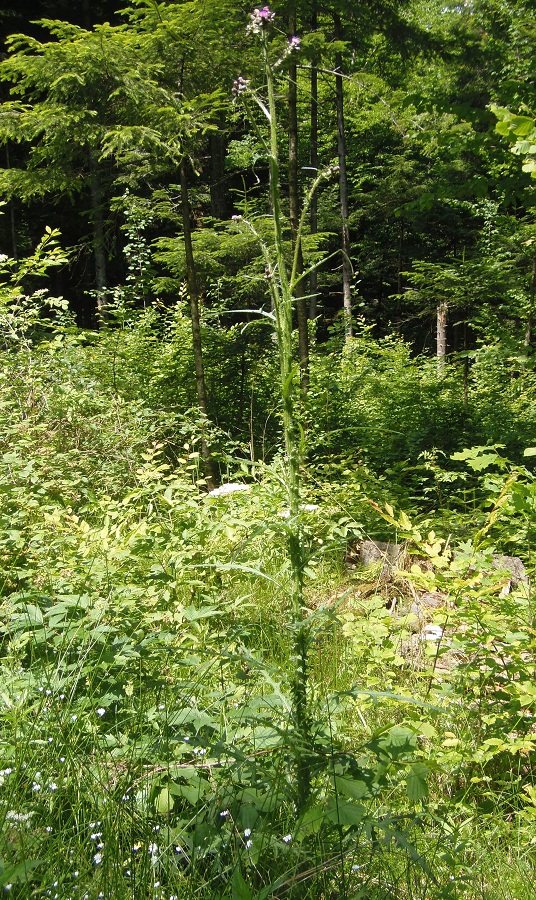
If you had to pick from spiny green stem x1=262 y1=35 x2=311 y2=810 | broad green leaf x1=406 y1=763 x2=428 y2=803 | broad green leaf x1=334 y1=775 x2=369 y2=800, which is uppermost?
spiny green stem x1=262 y1=35 x2=311 y2=810

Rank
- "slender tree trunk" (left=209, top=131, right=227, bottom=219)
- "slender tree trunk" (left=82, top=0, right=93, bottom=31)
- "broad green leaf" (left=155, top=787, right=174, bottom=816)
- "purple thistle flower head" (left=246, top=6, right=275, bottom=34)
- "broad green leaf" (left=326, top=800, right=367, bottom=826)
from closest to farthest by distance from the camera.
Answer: "broad green leaf" (left=326, top=800, right=367, bottom=826), "broad green leaf" (left=155, top=787, right=174, bottom=816), "purple thistle flower head" (left=246, top=6, right=275, bottom=34), "slender tree trunk" (left=209, top=131, right=227, bottom=219), "slender tree trunk" (left=82, top=0, right=93, bottom=31)

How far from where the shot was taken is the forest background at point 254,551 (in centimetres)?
158

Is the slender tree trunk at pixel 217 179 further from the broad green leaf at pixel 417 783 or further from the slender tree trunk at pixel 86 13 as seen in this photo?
the broad green leaf at pixel 417 783

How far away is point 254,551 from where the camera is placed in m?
4.05

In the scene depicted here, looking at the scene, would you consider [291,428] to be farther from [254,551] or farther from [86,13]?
[86,13]

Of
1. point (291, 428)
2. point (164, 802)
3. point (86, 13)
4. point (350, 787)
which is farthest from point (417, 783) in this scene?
point (86, 13)

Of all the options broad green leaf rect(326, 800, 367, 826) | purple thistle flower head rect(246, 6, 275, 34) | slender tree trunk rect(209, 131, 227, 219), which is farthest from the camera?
slender tree trunk rect(209, 131, 227, 219)

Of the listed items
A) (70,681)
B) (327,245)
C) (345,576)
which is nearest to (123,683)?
(70,681)

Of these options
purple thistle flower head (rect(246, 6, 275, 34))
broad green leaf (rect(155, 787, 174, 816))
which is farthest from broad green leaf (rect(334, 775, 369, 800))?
purple thistle flower head (rect(246, 6, 275, 34))

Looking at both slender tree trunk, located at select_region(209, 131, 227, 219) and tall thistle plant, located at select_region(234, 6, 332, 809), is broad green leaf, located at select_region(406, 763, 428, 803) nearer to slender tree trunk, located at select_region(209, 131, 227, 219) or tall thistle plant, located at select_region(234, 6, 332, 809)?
tall thistle plant, located at select_region(234, 6, 332, 809)

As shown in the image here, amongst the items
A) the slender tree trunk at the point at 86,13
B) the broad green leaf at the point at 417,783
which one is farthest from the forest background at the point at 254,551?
the slender tree trunk at the point at 86,13

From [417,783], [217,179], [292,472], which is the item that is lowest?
[417,783]

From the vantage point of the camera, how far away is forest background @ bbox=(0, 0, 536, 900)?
1.58 m

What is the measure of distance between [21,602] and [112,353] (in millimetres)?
5070
